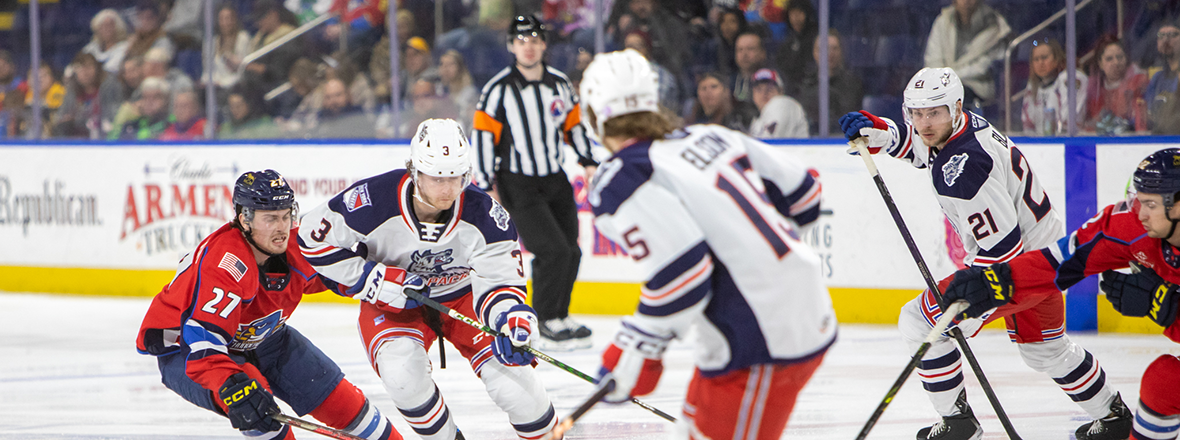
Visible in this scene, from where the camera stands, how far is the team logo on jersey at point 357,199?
125 inches

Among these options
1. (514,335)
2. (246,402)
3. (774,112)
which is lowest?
(246,402)

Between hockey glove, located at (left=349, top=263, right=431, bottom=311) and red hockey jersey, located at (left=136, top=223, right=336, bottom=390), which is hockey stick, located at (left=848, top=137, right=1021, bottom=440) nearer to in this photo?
hockey glove, located at (left=349, top=263, right=431, bottom=311)

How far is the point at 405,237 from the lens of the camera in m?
3.21

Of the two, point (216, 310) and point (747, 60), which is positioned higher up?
point (747, 60)

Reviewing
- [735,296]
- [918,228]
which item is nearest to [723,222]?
[735,296]

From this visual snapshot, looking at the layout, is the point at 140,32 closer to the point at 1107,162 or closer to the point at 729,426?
the point at 1107,162

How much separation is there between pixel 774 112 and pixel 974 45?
1030 millimetres

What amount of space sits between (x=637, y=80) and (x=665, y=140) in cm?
12

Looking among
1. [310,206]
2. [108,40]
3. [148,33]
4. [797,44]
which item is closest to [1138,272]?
[797,44]

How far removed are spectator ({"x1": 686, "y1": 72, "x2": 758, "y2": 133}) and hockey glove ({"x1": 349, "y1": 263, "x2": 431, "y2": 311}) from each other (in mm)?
3393

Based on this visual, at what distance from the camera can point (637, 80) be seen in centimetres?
216

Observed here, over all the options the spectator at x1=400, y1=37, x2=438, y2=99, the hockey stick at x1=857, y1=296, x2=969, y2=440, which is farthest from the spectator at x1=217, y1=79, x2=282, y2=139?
the hockey stick at x1=857, y1=296, x2=969, y2=440

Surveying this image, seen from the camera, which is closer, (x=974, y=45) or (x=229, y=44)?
(x=974, y=45)

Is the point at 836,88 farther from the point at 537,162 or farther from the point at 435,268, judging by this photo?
the point at 435,268
